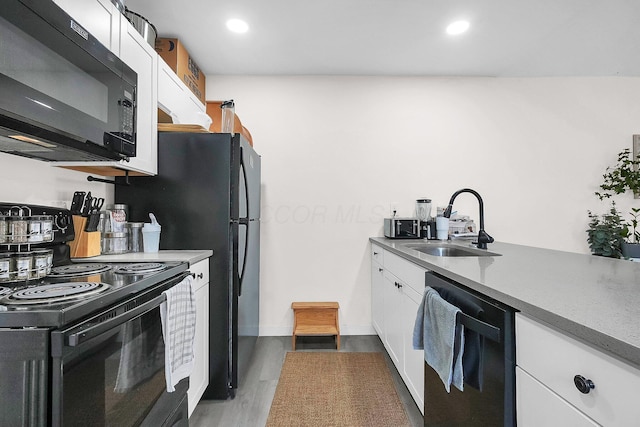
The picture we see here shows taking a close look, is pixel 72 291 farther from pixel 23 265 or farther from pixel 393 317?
pixel 393 317

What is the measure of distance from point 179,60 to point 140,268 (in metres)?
1.85

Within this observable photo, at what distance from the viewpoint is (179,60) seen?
2496 millimetres

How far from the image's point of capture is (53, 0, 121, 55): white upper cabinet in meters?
1.26

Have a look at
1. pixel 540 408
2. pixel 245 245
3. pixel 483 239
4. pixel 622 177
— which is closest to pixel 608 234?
pixel 622 177

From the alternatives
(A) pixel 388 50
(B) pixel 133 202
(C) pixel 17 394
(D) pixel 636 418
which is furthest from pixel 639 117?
(C) pixel 17 394

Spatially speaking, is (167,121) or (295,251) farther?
(295,251)

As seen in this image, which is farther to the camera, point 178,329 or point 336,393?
point 336,393

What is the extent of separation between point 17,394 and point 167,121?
1.93 metres

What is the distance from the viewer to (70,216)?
148 cm

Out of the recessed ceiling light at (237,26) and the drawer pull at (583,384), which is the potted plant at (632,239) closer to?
the drawer pull at (583,384)

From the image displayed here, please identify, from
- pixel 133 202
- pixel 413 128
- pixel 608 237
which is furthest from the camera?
pixel 413 128

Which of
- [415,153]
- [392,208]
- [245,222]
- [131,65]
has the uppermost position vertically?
[131,65]

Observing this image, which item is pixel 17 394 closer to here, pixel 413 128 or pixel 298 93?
pixel 298 93

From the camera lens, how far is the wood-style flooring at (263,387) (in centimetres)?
178
